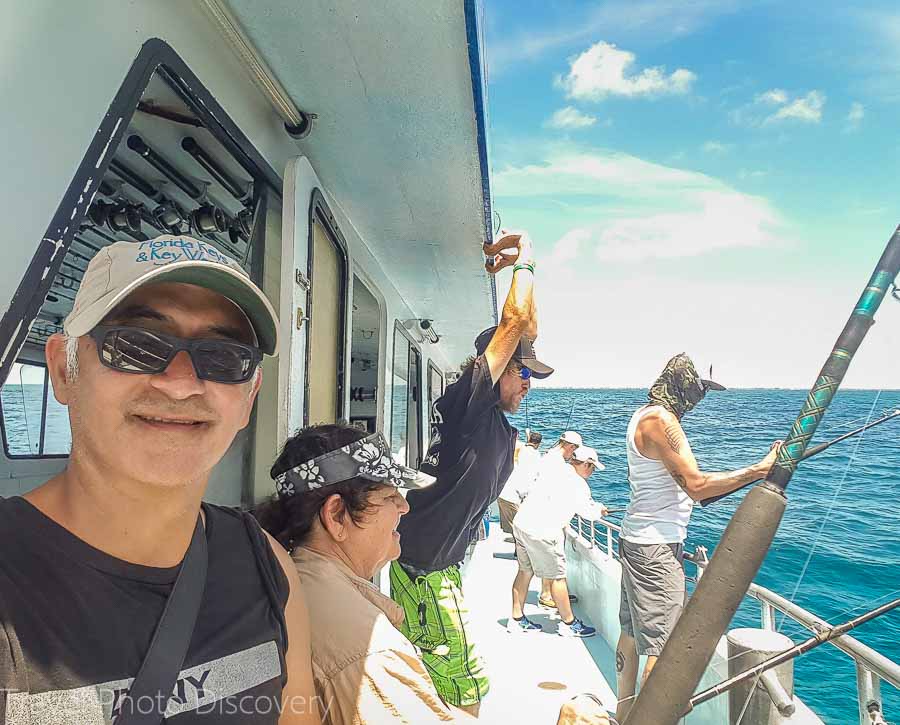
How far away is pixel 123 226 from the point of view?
9.15ft

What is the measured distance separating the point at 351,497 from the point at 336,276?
1.81 meters

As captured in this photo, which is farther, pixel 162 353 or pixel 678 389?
pixel 678 389

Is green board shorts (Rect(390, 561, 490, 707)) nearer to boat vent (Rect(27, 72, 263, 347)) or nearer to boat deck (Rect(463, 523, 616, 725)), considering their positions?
boat deck (Rect(463, 523, 616, 725))

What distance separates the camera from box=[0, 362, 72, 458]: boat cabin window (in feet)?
11.8

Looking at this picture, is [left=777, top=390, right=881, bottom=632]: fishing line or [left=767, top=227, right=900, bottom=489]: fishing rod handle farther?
[left=777, top=390, right=881, bottom=632]: fishing line

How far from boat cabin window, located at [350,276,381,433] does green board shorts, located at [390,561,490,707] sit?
2.71m

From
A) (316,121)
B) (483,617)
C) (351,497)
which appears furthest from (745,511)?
(483,617)

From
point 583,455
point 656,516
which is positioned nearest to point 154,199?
point 656,516

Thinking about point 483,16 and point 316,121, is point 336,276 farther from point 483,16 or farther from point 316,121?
point 483,16

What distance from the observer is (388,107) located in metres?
2.36

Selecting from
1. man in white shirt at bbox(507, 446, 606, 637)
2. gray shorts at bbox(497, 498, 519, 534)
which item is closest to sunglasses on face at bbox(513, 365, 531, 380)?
man in white shirt at bbox(507, 446, 606, 637)

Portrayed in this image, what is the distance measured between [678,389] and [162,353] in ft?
7.94

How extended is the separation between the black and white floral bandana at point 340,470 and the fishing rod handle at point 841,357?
3.37ft

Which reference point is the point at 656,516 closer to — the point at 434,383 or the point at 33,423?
the point at 33,423
